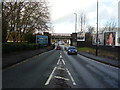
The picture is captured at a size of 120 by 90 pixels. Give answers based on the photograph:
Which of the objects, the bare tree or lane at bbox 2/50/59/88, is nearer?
lane at bbox 2/50/59/88

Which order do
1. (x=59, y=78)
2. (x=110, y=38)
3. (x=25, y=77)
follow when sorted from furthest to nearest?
(x=110, y=38)
(x=25, y=77)
(x=59, y=78)

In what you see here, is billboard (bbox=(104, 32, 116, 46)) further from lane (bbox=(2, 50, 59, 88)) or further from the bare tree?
lane (bbox=(2, 50, 59, 88))

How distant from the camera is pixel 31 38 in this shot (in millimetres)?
62500

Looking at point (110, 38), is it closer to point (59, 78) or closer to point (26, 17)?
point (26, 17)

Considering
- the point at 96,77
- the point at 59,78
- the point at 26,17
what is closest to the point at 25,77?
the point at 59,78

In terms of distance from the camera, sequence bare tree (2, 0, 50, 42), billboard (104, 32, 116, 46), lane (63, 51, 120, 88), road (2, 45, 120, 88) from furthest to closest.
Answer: billboard (104, 32, 116, 46)
bare tree (2, 0, 50, 42)
lane (63, 51, 120, 88)
road (2, 45, 120, 88)

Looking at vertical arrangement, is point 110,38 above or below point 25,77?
above

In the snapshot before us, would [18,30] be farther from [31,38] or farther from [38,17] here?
[31,38]

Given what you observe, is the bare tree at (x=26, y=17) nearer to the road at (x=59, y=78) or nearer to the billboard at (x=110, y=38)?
the billboard at (x=110, y=38)

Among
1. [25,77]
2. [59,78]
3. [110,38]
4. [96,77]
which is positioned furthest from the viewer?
[110,38]

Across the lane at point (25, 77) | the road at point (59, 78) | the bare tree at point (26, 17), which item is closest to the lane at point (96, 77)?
the road at point (59, 78)

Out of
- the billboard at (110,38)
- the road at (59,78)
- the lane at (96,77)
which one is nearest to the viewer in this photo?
the road at (59,78)

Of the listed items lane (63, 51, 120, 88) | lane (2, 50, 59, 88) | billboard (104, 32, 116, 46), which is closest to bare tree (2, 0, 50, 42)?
billboard (104, 32, 116, 46)

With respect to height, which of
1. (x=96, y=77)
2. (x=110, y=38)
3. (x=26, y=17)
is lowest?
(x=96, y=77)
